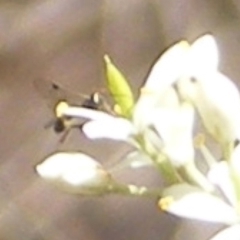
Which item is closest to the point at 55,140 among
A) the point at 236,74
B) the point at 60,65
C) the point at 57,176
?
the point at 60,65

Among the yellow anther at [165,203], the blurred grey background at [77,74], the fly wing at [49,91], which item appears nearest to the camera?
the yellow anther at [165,203]

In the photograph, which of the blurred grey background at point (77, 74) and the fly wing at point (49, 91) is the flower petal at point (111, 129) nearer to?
the fly wing at point (49, 91)

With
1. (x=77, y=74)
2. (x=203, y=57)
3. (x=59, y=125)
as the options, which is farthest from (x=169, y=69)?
(x=77, y=74)

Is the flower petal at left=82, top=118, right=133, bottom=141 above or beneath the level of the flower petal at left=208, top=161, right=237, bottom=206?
above

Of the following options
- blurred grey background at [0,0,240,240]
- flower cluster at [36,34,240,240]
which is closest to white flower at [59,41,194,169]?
flower cluster at [36,34,240,240]

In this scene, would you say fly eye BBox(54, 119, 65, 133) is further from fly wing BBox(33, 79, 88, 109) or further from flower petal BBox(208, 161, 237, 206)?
flower petal BBox(208, 161, 237, 206)

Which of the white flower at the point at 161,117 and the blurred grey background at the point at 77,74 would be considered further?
the blurred grey background at the point at 77,74

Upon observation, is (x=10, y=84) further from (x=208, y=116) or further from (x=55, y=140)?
(x=208, y=116)

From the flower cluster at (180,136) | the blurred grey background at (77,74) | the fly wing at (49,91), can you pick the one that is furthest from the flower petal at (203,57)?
the blurred grey background at (77,74)
